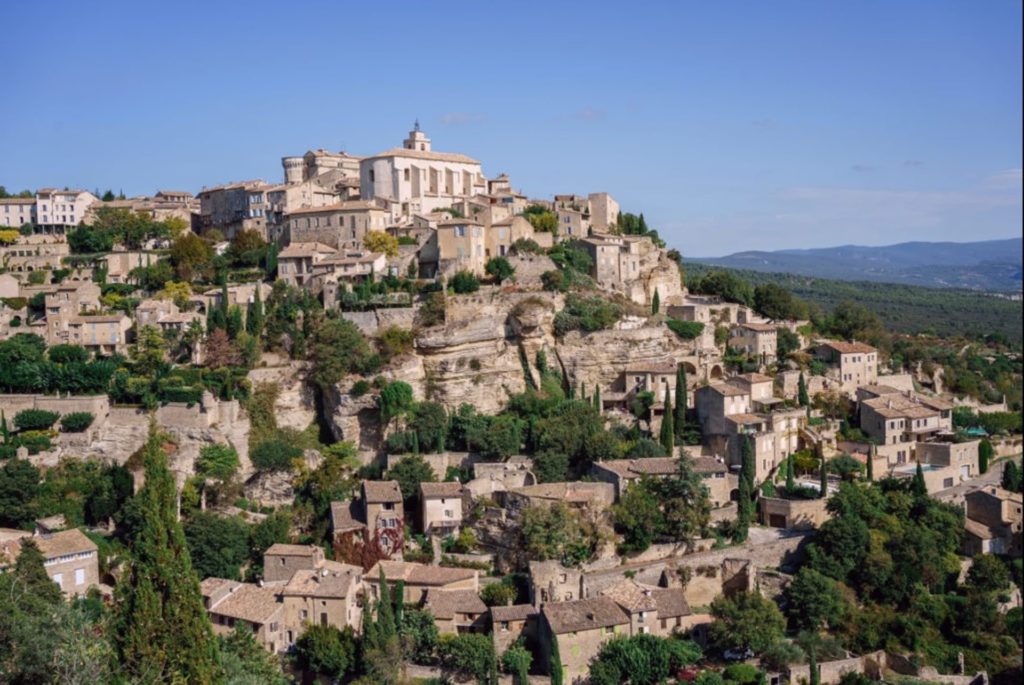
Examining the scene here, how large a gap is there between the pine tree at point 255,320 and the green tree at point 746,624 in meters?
19.8

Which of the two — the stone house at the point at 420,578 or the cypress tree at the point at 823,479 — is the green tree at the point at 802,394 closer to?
the cypress tree at the point at 823,479

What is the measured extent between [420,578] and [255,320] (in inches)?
560

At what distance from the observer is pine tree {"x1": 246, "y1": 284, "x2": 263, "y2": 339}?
40.5 m

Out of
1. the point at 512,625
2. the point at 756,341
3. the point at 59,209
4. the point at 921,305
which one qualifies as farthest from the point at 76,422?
the point at 921,305

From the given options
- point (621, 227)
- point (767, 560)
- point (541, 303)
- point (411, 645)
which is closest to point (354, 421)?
point (541, 303)

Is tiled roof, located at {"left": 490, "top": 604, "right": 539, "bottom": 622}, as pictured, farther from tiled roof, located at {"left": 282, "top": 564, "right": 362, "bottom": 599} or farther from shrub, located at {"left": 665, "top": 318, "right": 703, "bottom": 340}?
shrub, located at {"left": 665, "top": 318, "right": 703, "bottom": 340}

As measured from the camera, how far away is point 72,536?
31594mm

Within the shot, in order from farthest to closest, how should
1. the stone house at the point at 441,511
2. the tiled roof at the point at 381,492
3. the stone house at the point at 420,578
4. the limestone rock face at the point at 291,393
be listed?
the limestone rock face at the point at 291,393
the stone house at the point at 441,511
the tiled roof at the point at 381,492
the stone house at the point at 420,578

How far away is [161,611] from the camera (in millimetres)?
21266

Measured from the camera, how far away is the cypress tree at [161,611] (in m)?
20.9

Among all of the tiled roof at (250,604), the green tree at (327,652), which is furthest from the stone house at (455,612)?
the tiled roof at (250,604)

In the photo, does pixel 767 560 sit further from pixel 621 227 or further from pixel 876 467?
pixel 621 227

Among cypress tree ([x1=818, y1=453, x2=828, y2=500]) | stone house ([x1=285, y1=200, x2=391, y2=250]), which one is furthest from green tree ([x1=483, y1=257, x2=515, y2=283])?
cypress tree ([x1=818, y1=453, x2=828, y2=500])

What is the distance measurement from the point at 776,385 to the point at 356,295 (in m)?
16.5
